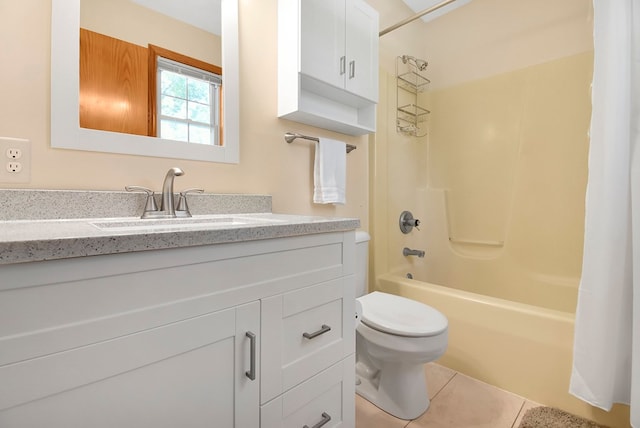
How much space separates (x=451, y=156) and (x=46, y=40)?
2.28 m

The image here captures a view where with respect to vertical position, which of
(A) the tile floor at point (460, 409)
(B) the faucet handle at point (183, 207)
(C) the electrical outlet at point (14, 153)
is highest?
(C) the electrical outlet at point (14, 153)

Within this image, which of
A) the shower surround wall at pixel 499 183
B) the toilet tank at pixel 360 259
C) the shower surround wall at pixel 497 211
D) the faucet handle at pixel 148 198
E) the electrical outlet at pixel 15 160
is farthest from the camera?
the shower surround wall at pixel 499 183

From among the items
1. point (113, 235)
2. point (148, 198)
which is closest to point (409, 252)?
point (148, 198)

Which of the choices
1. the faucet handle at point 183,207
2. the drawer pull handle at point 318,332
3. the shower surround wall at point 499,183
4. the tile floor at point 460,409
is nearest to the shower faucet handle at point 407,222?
the shower surround wall at point 499,183

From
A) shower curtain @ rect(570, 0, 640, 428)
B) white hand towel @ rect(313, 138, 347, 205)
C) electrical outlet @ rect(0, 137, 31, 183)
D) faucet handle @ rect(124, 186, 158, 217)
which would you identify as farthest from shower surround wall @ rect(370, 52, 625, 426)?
electrical outlet @ rect(0, 137, 31, 183)

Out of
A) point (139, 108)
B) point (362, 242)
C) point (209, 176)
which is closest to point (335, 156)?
point (362, 242)

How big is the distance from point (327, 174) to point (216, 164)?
0.54 metres

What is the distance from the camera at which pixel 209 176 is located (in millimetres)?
1183

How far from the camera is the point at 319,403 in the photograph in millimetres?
871

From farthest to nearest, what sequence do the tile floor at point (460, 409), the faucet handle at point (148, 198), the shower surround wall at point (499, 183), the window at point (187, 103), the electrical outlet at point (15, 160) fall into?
the shower surround wall at point (499, 183) → the tile floor at point (460, 409) → the window at point (187, 103) → the faucet handle at point (148, 198) → the electrical outlet at point (15, 160)

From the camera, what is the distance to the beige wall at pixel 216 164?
0.83m

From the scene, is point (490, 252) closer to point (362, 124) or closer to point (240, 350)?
point (362, 124)

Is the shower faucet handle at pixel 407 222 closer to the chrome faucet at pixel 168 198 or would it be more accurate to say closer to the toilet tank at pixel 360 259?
the toilet tank at pixel 360 259

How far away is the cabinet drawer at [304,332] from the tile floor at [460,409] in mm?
567
